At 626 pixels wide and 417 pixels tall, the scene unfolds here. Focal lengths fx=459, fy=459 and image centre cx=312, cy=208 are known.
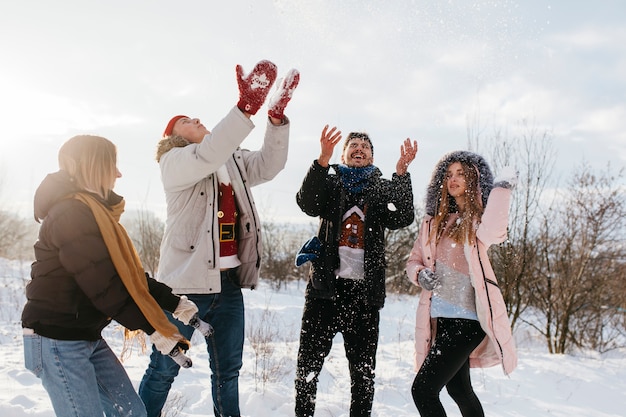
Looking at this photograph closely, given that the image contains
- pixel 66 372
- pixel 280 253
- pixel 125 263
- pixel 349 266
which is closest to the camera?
pixel 66 372

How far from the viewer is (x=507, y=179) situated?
2760mm

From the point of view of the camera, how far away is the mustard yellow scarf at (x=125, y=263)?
2010 millimetres

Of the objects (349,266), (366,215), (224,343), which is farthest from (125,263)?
(366,215)

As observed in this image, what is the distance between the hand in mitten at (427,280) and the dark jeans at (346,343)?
0.37m

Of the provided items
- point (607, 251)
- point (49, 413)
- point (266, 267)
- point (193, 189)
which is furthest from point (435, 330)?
point (266, 267)

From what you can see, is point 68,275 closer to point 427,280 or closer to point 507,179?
point 427,280

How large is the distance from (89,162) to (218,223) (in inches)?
36.8

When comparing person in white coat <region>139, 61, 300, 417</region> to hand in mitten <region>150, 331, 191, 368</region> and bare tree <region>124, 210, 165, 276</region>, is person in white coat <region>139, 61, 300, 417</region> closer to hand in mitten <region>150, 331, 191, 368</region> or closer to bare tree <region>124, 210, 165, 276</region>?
hand in mitten <region>150, 331, 191, 368</region>

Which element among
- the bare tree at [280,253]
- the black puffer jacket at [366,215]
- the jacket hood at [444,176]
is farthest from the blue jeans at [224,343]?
the bare tree at [280,253]

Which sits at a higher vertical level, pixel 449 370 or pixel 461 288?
pixel 461 288

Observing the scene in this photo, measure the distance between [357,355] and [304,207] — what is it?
1.02 meters

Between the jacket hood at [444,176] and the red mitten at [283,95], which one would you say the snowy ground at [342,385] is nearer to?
the jacket hood at [444,176]

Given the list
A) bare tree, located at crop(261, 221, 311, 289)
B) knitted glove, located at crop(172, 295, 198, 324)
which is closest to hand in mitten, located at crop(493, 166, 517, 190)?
knitted glove, located at crop(172, 295, 198, 324)

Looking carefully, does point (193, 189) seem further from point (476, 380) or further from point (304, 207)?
point (476, 380)
